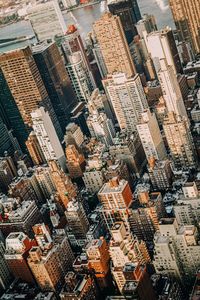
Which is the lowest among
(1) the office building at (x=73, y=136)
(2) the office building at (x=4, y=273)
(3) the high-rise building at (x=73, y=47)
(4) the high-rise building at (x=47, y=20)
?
(2) the office building at (x=4, y=273)

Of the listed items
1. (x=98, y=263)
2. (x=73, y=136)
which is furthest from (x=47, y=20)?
(x=98, y=263)

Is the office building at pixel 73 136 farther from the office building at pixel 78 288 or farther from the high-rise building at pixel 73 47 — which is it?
the office building at pixel 78 288

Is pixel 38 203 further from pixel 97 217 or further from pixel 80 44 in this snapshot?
pixel 80 44

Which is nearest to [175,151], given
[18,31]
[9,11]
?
[18,31]

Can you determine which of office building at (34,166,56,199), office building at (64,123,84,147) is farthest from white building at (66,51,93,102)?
office building at (34,166,56,199)

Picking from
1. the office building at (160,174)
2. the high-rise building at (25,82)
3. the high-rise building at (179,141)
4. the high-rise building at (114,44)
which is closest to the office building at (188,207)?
the office building at (160,174)

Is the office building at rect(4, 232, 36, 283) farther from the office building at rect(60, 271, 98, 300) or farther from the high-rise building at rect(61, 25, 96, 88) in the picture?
the high-rise building at rect(61, 25, 96, 88)
